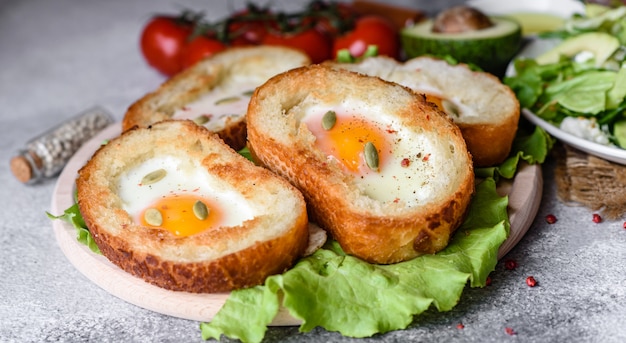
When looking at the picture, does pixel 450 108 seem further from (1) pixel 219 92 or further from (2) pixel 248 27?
(2) pixel 248 27

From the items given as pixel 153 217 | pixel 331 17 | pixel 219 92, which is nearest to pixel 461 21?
pixel 331 17

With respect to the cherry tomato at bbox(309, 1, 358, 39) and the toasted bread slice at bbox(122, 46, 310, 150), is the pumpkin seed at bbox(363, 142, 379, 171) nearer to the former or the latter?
the toasted bread slice at bbox(122, 46, 310, 150)

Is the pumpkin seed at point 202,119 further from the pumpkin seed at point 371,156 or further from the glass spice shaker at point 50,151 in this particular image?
the pumpkin seed at point 371,156

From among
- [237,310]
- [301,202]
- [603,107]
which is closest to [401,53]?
[603,107]

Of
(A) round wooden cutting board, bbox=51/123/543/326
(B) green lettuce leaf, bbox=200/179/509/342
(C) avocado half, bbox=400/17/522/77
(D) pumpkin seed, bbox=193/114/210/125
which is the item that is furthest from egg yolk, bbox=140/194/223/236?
(C) avocado half, bbox=400/17/522/77

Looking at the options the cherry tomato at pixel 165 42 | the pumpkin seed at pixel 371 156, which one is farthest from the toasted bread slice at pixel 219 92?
the cherry tomato at pixel 165 42

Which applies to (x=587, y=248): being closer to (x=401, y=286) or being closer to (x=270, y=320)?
(x=401, y=286)
